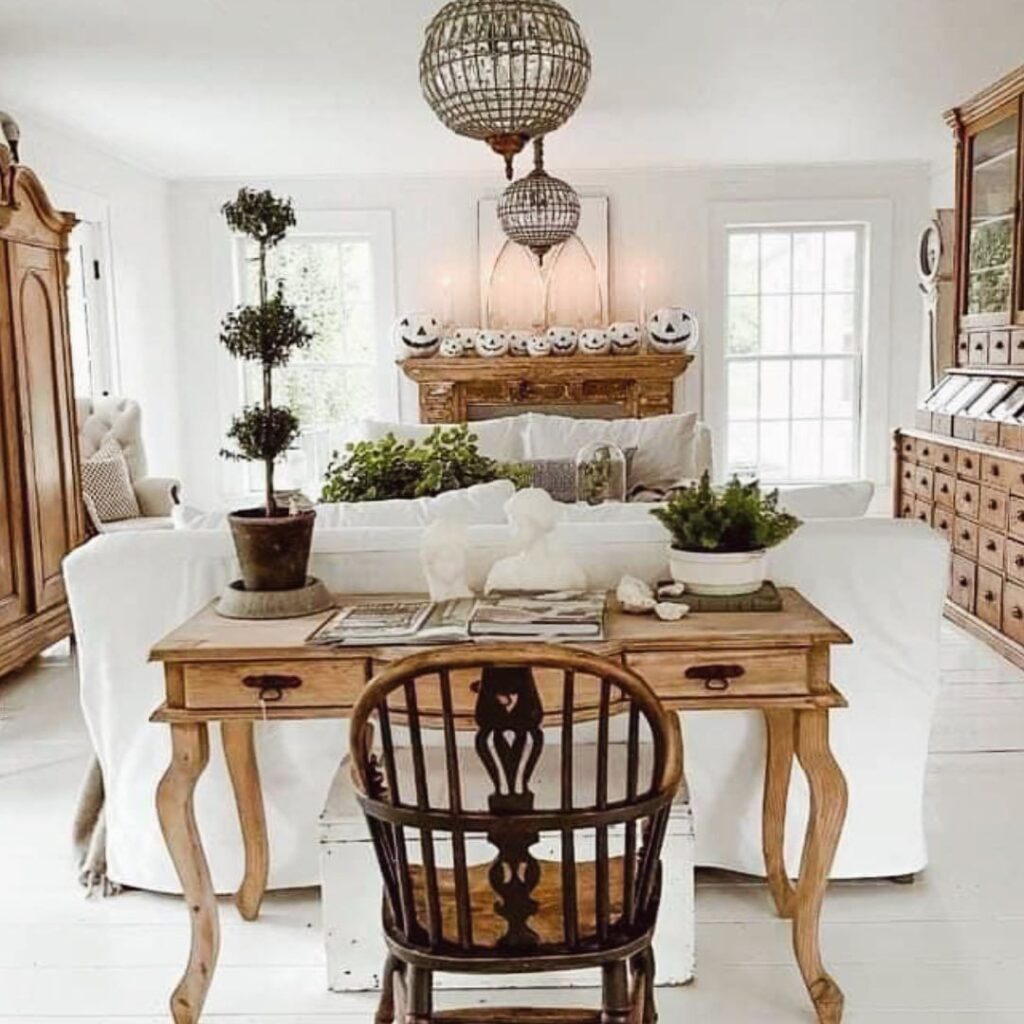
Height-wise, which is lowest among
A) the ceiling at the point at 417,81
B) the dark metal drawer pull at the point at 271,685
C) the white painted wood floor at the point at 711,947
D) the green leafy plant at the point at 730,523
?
the white painted wood floor at the point at 711,947

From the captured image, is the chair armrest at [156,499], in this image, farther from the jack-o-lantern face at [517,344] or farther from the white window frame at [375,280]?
the jack-o-lantern face at [517,344]

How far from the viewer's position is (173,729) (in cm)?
211

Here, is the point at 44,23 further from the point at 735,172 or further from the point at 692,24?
the point at 735,172

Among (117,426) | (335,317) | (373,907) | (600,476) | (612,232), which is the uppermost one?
(612,232)

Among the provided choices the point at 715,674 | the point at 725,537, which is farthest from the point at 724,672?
the point at 725,537

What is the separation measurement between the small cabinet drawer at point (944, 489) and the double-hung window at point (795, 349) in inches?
103

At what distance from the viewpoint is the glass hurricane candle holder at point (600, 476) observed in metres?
4.25

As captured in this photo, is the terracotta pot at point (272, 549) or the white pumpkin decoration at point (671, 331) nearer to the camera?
the terracotta pot at point (272, 549)

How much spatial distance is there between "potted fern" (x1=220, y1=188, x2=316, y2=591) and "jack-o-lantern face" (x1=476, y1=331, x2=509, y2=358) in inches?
211

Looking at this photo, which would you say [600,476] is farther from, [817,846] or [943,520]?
[817,846]

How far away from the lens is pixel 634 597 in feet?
7.38

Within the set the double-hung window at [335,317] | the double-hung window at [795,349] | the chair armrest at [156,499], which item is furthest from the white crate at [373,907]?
the double-hung window at [795,349]

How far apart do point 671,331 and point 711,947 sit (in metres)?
5.63

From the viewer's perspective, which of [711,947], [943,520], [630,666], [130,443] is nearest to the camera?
[630,666]
